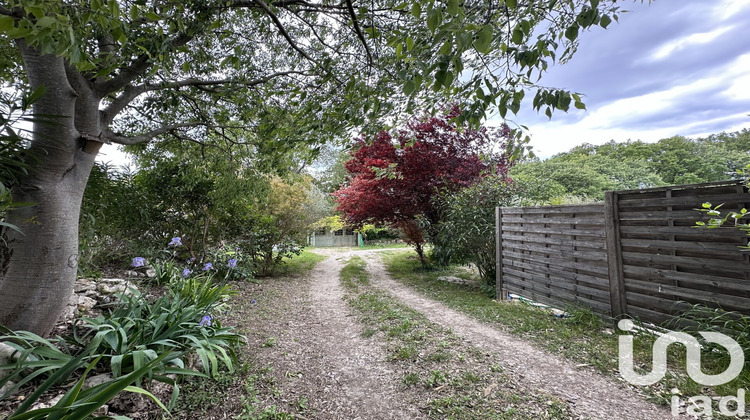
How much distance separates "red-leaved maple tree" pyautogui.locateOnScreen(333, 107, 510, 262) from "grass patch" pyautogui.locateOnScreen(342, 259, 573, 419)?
3834 mm

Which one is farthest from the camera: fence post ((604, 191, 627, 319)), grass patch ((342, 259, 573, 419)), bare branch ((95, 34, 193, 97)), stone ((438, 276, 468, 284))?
stone ((438, 276, 468, 284))

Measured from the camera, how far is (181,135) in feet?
14.0

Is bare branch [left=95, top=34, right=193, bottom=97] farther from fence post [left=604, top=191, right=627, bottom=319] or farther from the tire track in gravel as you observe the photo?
fence post [left=604, top=191, right=627, bottom=319]

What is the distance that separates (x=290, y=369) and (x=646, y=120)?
24.4ft

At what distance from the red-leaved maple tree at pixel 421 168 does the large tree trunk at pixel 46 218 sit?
4.76 metres

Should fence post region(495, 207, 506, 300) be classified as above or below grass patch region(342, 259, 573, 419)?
above

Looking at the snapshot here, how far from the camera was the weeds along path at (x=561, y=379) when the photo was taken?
1.70 m

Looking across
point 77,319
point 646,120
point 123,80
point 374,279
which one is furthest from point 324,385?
point 646,120

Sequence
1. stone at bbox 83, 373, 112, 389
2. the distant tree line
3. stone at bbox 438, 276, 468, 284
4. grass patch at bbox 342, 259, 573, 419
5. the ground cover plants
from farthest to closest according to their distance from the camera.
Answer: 1. the distant tree line
2. stone at bbox 438, 276, 468, 284
3. grass patch at bbox 342, 259, 573, 419
4. stone at bbox 83, 373, 112, 389
5. the ground cover plants

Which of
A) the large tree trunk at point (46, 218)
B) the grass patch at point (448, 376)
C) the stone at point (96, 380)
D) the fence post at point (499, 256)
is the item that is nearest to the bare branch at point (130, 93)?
the large tree trunk at point (46, 218)

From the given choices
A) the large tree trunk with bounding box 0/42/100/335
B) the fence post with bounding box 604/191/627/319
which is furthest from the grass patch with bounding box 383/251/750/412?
the large tree trunk with bounding box 0/42/100/335

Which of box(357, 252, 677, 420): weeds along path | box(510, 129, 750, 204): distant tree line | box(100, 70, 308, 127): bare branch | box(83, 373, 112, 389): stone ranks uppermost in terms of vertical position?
box(510, 129, 750, 204): distant tree line
